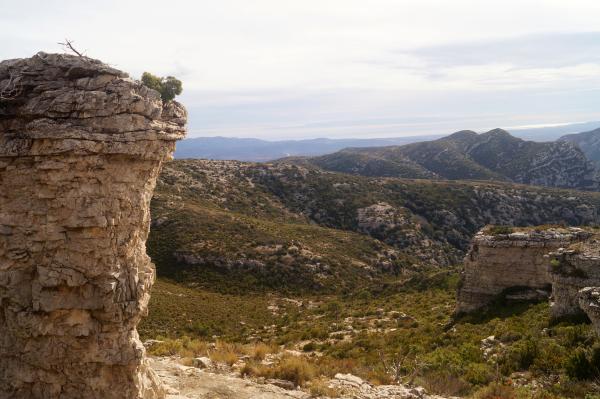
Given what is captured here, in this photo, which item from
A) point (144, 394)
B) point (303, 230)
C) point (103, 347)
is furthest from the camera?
point (303, 230)

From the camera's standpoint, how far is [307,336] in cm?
2148

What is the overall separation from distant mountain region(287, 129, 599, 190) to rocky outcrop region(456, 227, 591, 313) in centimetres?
10142

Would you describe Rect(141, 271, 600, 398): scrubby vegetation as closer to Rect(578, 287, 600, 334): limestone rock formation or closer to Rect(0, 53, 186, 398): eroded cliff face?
Rect(578, 287, 600, 334): limestone rock formation

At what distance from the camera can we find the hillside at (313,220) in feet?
129

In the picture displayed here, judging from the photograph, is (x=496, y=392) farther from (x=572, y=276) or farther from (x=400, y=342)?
(x=400, y=342)

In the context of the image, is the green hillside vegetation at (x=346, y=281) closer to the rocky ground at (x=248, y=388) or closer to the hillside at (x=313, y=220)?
the hillside at (x=313, y=220)

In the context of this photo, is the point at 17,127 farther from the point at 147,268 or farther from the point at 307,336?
the point at 307,336

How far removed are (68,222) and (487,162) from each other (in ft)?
464

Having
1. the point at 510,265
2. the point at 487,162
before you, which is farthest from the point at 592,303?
the point at 487,162

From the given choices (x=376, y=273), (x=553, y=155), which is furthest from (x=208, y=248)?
(x=553, y=155)

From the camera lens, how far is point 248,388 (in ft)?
35.2

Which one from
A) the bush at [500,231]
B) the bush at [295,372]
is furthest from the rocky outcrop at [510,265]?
the bush at [295,372]

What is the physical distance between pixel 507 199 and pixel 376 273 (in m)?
37.9

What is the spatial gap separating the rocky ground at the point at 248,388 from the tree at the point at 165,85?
6439mm
